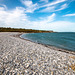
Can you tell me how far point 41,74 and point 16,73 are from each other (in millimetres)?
2431

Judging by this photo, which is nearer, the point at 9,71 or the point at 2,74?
the point at 2,74

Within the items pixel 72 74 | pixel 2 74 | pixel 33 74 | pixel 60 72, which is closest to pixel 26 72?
pixel 33 74

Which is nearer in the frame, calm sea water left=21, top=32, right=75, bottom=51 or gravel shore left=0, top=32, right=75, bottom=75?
gravel shore left=0, top=32, right=75, bottom=75

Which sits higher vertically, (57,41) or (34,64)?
(34,64)

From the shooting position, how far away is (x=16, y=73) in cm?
567

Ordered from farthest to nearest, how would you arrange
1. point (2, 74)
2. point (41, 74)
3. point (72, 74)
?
point (72, 74) < point (41, 74) < point (2, 74)

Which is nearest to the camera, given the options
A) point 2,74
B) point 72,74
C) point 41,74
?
point 2,74

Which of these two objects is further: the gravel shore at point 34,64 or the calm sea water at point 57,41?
the calm sea water at point 57,41

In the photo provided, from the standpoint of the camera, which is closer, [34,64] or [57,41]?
[34,64]

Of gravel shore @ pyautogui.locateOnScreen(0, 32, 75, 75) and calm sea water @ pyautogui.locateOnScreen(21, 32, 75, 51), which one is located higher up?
gravel shore @ pyautogui.locateOnScreen(0, 32, 75, 75)

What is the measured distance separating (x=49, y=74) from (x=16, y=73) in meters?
3.27

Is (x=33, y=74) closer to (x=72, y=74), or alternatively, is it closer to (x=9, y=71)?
(x=9, y=71)

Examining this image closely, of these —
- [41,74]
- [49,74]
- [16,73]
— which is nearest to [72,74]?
[49,74]

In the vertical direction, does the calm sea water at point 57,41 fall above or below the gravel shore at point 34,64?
below
